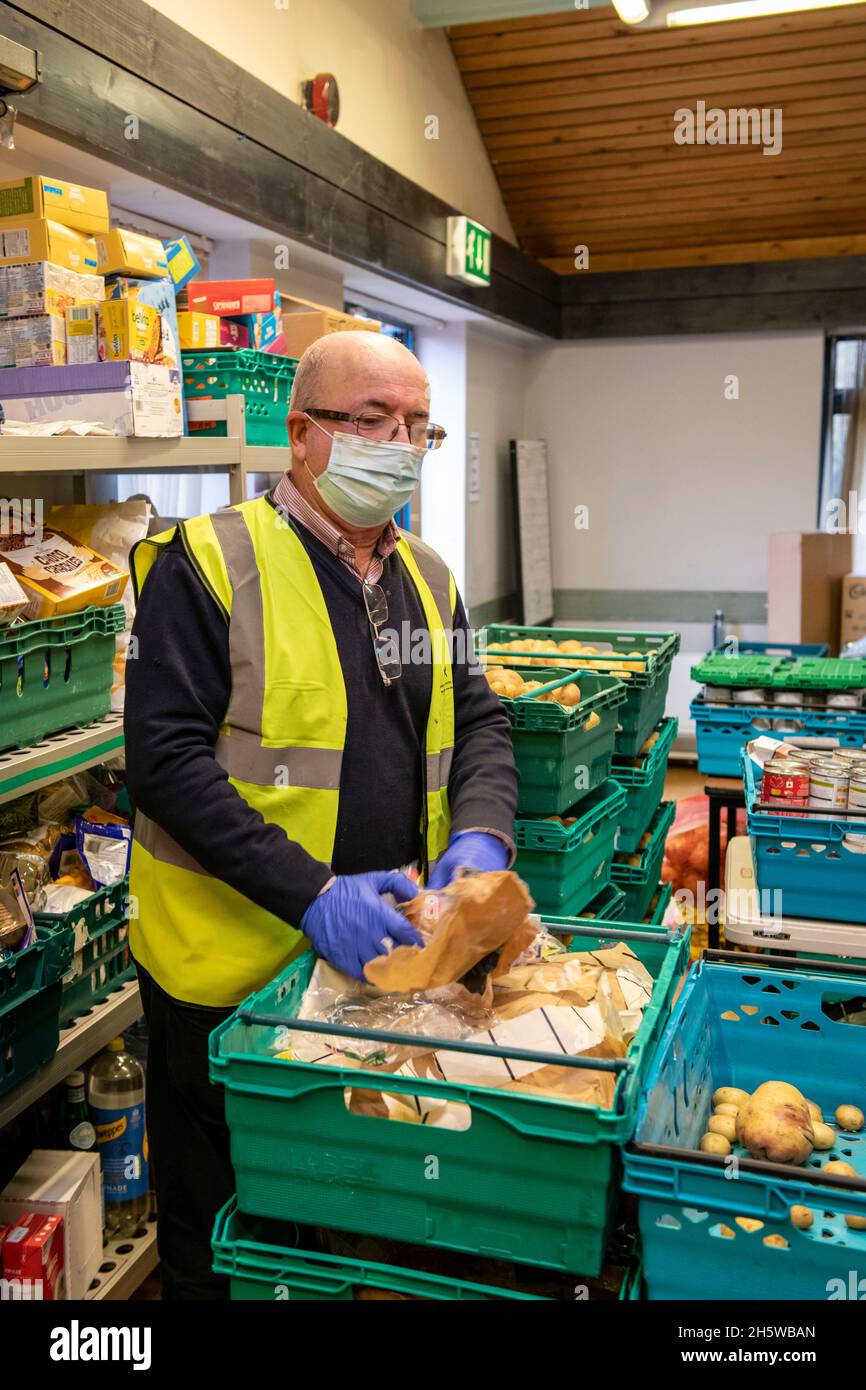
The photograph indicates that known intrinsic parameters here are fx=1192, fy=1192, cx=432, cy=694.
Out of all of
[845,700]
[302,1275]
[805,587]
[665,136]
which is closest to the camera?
[302,1275]

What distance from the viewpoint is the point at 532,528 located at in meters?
8.27

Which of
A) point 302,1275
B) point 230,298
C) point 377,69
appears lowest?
point 302,1275

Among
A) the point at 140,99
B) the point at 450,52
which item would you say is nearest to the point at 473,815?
the point at 140,99

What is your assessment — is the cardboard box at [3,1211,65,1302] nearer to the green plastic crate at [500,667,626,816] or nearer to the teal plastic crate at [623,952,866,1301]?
the green plastic crate at [500,667,626,816]

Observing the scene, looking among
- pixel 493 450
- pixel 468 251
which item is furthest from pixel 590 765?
pixel 493 450

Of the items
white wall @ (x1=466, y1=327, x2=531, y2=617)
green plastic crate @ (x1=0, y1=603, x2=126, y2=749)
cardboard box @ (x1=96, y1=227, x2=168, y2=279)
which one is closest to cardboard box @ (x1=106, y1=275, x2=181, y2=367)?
cardboard box @ (x1=96, y1=227, x2=168, y2=279)

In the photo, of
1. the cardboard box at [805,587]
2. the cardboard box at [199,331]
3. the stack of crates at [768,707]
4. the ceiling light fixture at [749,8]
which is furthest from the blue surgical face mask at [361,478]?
the cardboard box at [805,587]

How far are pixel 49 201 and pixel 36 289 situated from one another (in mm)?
176

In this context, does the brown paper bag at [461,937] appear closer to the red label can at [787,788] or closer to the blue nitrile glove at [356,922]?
the blue nitrile glove at [356,922]

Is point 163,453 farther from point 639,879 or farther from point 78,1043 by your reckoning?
point 639,879

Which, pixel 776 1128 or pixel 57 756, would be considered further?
pixel 57 756

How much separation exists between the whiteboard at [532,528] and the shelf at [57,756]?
5.69 meters

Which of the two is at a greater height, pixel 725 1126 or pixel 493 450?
pixel 493 450
